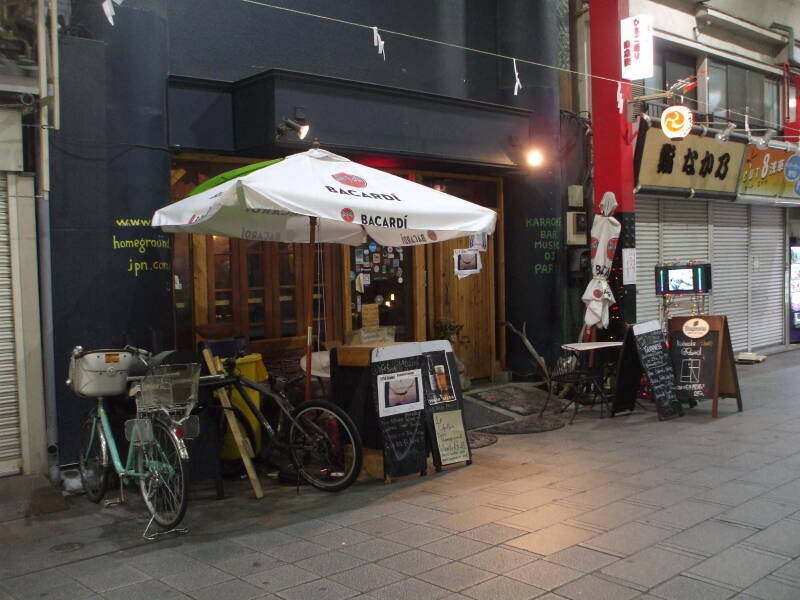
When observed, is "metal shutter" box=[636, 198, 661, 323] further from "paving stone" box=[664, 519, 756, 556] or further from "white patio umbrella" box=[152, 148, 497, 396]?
"paving stone" box=[664, 519, 756, 556]

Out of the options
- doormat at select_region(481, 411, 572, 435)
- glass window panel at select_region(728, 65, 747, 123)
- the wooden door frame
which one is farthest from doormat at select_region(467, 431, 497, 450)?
glass window panel at select_region(728, 65, 747, 123)

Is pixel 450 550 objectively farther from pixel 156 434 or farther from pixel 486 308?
pixel 486 308

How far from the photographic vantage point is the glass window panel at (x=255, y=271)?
959 centimetres

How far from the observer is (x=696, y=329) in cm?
979

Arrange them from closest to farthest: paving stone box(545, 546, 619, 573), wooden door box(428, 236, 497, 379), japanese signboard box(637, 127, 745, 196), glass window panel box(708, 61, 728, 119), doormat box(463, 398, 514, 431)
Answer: paving stone box(545, 546, 619, 573) < doormat box(463, 398, 514, 431) < wooden door box(428, 236, 497, 379) < japanese signboard box(637, 127, 745, 196) < glass window panel box(708, 61, 728, 119)

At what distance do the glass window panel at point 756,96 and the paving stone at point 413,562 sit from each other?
14296mm

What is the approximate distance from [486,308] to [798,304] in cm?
938

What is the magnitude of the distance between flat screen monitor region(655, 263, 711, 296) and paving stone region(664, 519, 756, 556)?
23.4 feet

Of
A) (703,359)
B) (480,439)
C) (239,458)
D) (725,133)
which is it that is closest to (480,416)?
(480,439)

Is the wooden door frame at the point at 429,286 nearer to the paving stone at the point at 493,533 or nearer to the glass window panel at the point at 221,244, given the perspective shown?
the glass window panel at the point at 221,244

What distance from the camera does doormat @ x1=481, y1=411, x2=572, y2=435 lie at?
365 inches

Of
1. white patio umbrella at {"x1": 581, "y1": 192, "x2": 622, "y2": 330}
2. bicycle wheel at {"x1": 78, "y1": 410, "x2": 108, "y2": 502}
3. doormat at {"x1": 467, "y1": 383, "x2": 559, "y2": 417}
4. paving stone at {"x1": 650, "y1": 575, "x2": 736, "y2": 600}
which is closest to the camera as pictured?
paving stone at {"x1": 650, "y1": 575, "x2": 736, "y2": 600}

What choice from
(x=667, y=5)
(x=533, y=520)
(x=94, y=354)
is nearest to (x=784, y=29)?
(x=667, y=5)

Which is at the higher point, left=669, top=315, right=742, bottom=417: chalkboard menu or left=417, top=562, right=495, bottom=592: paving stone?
left=669, top=315, right=742, bottom=417: chalkboard menu
